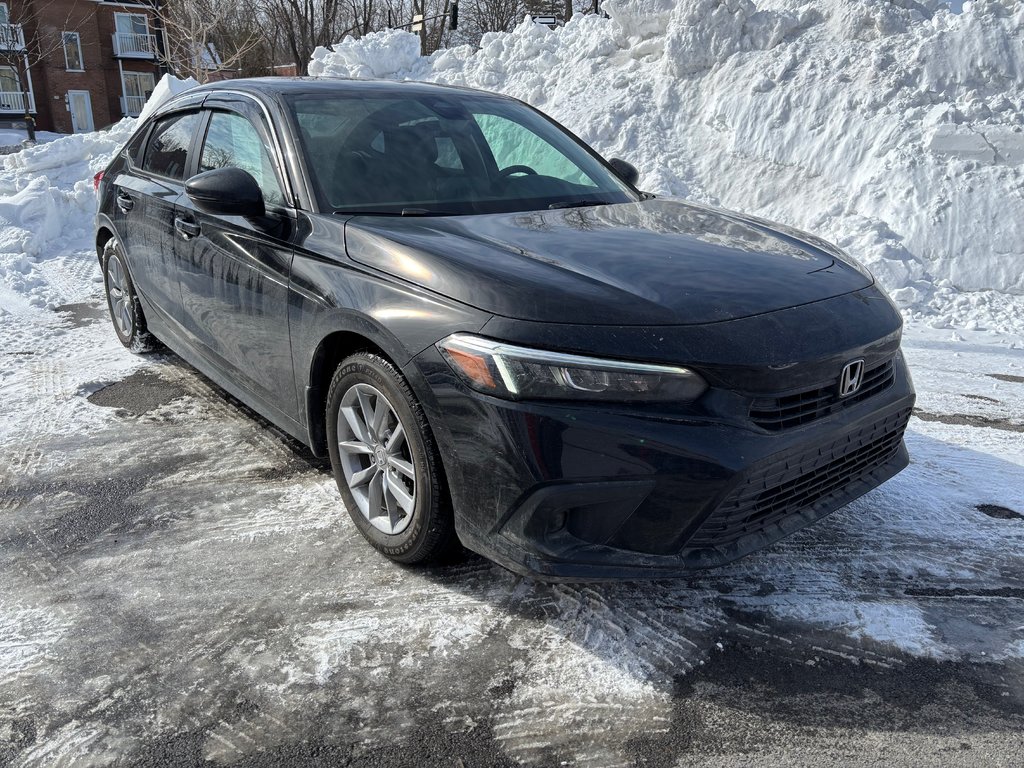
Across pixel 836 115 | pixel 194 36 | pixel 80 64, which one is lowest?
pixel 836 115

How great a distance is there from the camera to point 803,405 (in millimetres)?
2527

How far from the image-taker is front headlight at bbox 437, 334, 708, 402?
2.34 m

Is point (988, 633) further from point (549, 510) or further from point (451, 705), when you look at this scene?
point (451, 705)

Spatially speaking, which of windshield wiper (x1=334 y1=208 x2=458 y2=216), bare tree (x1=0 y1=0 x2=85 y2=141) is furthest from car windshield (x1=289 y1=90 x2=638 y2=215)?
bare tree (x1=0 y1=0 x2=85 y2=141)

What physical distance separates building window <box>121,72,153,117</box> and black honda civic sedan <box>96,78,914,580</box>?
5116 centimetres

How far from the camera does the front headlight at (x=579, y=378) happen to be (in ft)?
7.66

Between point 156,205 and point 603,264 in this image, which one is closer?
point 603,264

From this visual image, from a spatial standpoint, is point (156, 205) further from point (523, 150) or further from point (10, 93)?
point (10, 93)

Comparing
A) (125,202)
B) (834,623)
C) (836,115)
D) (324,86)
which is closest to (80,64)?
(836,115)

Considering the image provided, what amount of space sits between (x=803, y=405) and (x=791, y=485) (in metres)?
0.25

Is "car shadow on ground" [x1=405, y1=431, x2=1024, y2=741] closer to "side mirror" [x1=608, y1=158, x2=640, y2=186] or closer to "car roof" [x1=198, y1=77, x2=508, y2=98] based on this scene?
"side mirror" [x1=608, y1=158, x2=640, y2=186]

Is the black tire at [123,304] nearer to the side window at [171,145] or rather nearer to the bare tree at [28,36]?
the side window at [171,145]

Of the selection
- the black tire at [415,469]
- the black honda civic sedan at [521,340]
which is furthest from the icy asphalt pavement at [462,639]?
the black honda civic sedan at [521,340]

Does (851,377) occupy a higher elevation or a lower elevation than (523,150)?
lower
